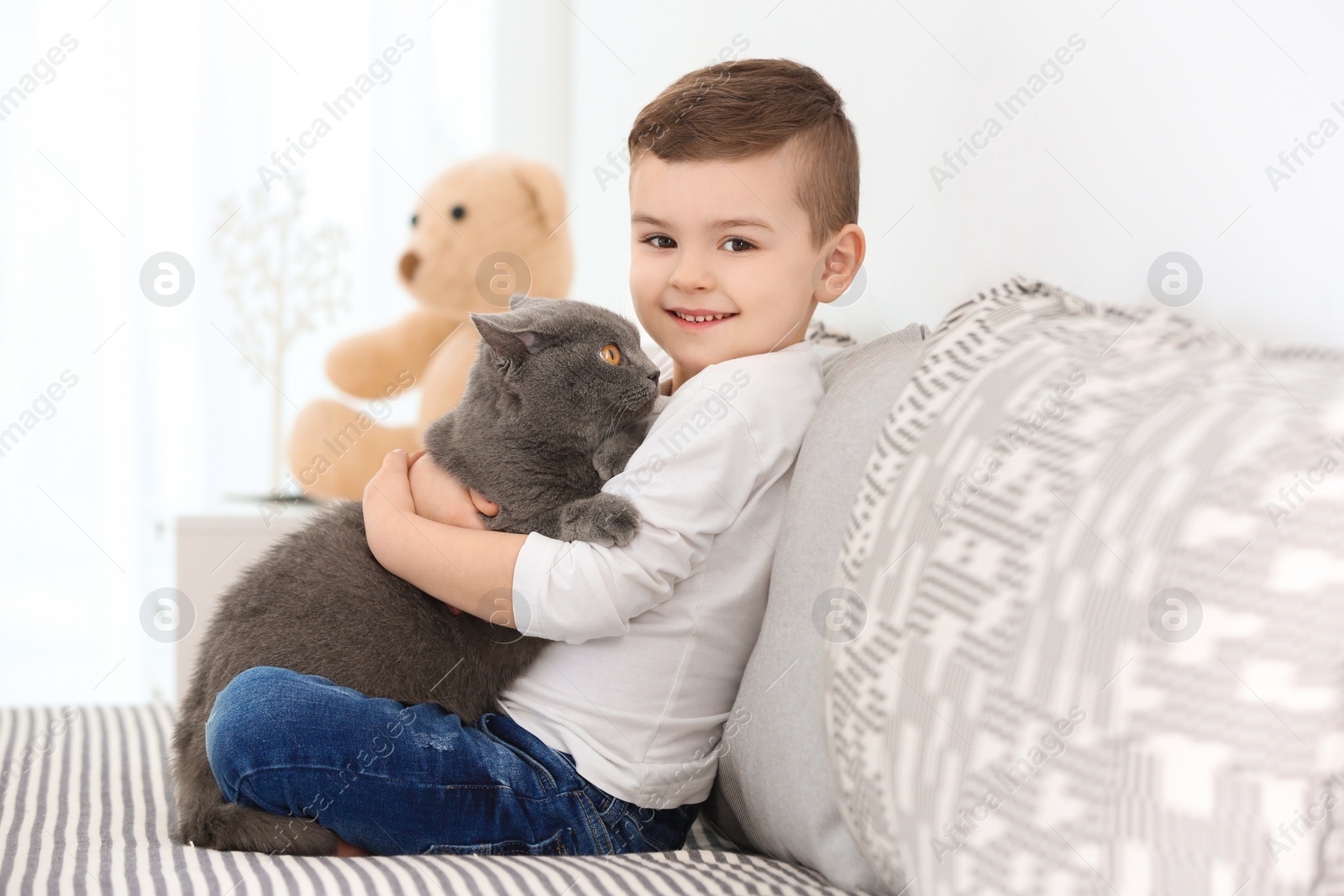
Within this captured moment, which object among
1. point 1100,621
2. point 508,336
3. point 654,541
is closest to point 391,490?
point 508,336

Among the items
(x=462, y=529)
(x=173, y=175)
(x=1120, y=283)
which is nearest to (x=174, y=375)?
(x=173, y=175)

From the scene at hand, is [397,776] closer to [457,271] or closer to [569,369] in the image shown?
[569,369]

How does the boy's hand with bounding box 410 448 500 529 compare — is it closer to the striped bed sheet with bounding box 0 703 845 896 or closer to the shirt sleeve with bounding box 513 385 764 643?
the shirt sleeve with bounding box 513 385 764 643

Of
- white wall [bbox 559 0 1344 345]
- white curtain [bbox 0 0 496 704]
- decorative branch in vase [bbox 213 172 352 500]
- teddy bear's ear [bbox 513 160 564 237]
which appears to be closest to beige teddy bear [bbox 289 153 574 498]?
teddy bear's ear [bbox 513 160 564 237]

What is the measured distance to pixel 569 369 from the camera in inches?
41.6

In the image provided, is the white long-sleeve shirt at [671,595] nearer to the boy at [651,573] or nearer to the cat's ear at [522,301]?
the boy at [651,573]

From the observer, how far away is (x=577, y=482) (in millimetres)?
1085

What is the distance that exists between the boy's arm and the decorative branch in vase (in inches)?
73.2

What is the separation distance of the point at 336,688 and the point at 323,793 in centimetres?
10

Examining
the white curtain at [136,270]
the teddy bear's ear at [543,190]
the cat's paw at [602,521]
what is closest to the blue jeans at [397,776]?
the cat's paw at [602,521]

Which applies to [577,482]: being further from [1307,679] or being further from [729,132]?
[1307,679]

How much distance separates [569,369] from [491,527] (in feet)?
0.64

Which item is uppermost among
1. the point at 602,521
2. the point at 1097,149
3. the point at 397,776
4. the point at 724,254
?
the point at 1097,149

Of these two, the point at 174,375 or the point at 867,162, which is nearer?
the point at 867,162
